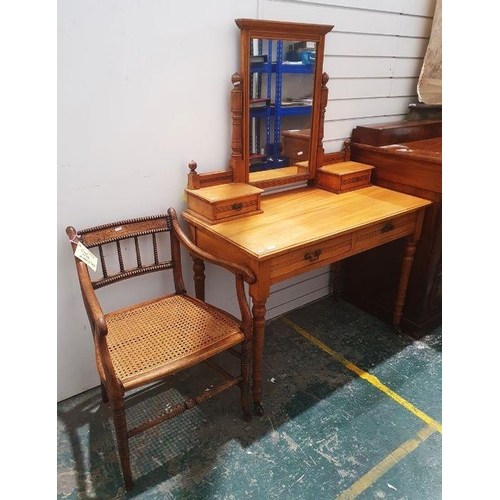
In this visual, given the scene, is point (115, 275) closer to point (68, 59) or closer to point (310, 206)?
point (68, 59)

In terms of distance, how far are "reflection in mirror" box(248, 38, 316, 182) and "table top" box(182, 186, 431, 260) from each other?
0.21 metres

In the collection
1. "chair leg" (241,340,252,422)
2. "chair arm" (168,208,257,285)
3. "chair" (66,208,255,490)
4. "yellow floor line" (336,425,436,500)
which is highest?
"chair arm" (168,208,257,285)

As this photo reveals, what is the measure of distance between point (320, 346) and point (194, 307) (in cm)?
97

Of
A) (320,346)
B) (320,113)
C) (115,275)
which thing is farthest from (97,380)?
(320,113)

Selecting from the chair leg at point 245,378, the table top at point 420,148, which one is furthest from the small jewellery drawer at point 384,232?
the chair leg at point 245,378

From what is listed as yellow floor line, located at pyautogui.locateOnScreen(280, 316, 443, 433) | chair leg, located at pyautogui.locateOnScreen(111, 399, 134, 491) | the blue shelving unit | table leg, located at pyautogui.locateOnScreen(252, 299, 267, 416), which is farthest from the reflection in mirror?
chair leg, located at pyautogui.locateOnScreen(111, 399, 134, 491)

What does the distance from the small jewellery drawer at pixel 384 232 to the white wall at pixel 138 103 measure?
82 centimetres

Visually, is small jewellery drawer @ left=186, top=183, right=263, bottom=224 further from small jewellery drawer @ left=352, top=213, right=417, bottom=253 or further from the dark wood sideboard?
the dark wood sideboard

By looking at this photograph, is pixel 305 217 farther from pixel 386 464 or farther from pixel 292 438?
pixel 386 464

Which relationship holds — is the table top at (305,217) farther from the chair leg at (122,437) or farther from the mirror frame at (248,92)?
the chair leg at (122,437)

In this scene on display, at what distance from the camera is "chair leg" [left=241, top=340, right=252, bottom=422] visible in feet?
6.08

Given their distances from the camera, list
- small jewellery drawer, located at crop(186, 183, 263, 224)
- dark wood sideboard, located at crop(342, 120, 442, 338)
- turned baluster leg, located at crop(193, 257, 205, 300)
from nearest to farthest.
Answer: small jewellery drawer, located at crop(186, 183, 263, 224)
turned baluster leg, located at crop(193, 257, 205, 300)
dark wood sideboard, located at crop(342, 120, 442, 338)

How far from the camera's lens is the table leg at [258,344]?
1.80 metres

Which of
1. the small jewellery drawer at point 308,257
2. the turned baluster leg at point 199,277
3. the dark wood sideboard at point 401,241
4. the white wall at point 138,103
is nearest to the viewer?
the white wall at point 138,103
